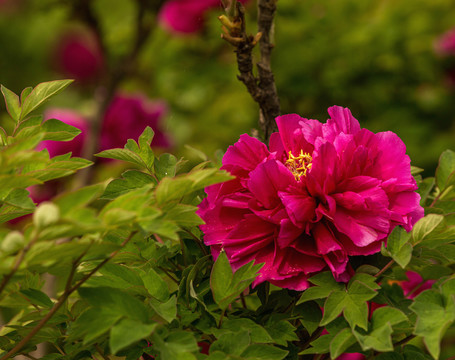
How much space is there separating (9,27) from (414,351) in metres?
3.21

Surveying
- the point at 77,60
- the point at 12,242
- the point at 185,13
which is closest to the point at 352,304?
the point at 12,242

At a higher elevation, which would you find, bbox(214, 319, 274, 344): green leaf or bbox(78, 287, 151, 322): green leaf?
bbox(78, 287, 151, 322): green leaf

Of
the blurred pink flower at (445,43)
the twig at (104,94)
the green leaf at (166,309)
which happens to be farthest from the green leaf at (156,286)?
the blurred pink flower at (445,43)

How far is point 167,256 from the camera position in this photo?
52cm

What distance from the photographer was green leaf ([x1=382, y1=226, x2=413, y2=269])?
0.42 metres

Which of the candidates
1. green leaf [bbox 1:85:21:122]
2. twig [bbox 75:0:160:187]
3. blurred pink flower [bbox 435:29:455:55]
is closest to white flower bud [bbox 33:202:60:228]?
green leaf [bbox 1:85:21:122]

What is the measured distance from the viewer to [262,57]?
2.05ft

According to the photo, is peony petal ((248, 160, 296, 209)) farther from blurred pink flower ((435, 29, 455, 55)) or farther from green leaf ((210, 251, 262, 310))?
blurred pink flower ((435, 29, 455, 55))

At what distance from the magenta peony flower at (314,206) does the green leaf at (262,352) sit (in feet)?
0.17

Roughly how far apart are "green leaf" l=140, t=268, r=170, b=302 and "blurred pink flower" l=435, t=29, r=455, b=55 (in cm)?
164

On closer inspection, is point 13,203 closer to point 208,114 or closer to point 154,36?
point 208,114

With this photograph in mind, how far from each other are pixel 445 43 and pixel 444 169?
140 centimetres

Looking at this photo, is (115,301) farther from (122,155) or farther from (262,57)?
(262,57)

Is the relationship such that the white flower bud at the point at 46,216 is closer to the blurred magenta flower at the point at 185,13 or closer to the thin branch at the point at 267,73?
the thin branch at the point at 267,73
